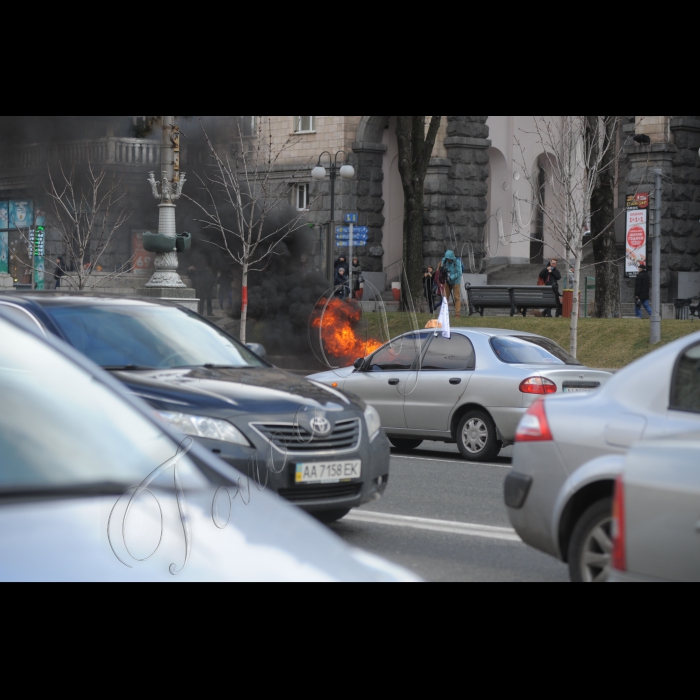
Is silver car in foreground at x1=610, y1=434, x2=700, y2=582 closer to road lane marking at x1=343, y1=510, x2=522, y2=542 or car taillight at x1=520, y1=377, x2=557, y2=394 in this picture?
road lane marking at x1=343, y1=510, x2=522, y2=542

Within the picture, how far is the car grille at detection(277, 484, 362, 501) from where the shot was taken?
19.9ft

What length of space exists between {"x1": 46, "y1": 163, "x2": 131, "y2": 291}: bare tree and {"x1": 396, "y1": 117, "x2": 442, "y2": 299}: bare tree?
7.67m

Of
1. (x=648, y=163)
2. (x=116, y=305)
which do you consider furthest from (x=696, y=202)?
(x=116, y=305)

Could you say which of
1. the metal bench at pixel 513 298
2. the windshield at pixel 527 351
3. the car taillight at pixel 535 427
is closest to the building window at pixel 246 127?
the metal bench at pixel 513 298

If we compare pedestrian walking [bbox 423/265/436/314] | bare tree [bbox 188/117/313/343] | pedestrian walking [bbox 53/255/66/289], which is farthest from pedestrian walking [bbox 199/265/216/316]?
pedestrian walking [bbox 423/265/436/314]

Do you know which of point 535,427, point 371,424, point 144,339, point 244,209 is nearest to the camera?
point 535,427

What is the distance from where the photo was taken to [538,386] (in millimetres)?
10906

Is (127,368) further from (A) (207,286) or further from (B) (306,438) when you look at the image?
(A) (207,286)

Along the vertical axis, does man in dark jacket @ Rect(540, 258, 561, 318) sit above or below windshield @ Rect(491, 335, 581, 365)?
above

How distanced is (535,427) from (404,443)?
7591 millimetres

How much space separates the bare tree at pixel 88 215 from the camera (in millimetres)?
25453

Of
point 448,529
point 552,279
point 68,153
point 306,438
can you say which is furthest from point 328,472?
point 552,279

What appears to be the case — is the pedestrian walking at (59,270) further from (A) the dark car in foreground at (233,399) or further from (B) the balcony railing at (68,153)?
(A) the dark car in foreground at (233,399)

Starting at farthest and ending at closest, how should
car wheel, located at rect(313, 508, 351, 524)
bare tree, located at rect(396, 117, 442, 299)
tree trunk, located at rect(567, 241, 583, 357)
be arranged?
bare tree, located at rect(396, 117, 442, 299), tree trunk, located at rect(567, 241, 583, 357), car wheel, located at rect(313, 508, 351, 524)
